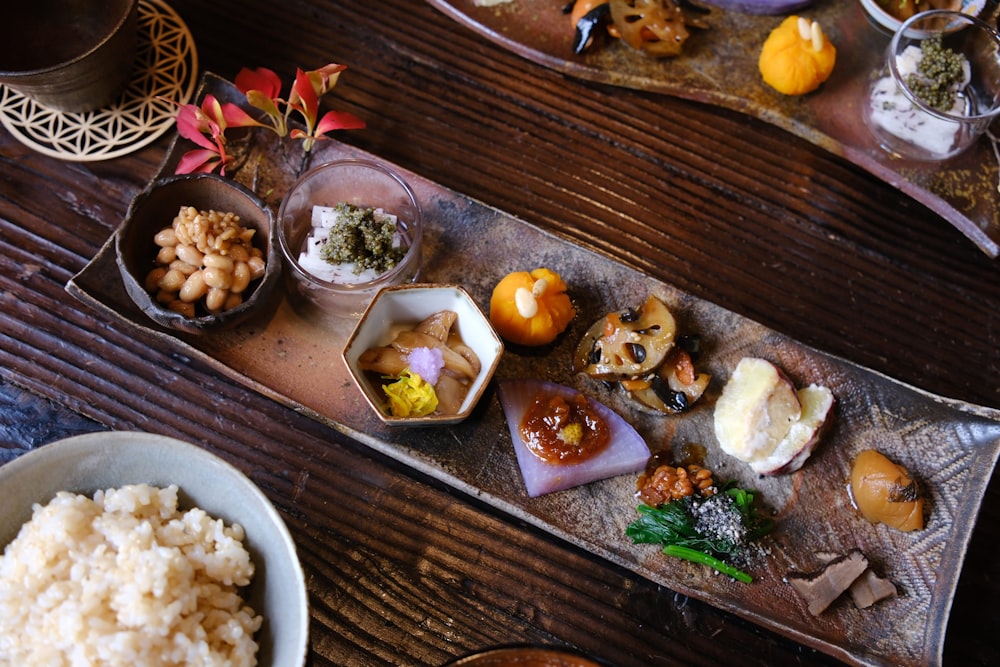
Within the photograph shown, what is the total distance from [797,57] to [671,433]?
5.01 feet

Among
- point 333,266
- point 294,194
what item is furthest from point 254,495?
point 294,194

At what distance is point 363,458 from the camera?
252 centimetres

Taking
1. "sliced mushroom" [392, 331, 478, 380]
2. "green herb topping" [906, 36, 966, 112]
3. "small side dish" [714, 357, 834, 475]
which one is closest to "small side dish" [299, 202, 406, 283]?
"sliced mushroom" [392, 331, 478, 380]

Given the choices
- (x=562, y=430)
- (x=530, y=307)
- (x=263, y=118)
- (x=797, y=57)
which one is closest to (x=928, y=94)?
(x=797, y=57)

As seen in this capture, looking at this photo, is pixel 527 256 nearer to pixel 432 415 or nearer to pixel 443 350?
pixel 443 350

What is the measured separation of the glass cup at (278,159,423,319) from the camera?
2.44 metres

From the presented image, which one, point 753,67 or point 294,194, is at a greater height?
point 753,67

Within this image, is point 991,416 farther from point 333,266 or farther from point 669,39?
point 333,266

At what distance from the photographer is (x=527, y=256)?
8.72 feet

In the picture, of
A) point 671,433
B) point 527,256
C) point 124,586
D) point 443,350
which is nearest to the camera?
point 124,586

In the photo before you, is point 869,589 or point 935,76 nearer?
point 869,589

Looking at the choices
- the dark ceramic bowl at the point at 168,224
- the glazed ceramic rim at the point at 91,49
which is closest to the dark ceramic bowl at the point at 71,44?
the glazed ceramic rim at the point at 91,49

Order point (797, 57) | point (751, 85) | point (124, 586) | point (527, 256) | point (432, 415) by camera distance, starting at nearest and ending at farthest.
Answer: point (124, 586) < point (432, 415) < point (527, 256) < point (797, 57) < point (751, 85)

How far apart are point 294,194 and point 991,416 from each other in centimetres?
236
